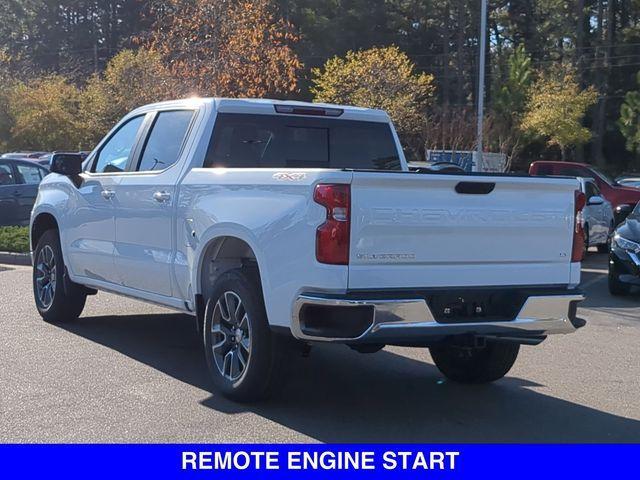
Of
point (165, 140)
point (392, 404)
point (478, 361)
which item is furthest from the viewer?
point (165, 140)

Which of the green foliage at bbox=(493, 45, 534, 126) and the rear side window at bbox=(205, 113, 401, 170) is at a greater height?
the green foliage at bbox=(493, 45, 534, 126)

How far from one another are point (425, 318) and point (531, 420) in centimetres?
119

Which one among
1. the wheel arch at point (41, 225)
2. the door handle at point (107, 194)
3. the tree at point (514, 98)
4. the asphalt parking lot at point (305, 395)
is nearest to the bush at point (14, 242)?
the wheel arch at point (41, 225)

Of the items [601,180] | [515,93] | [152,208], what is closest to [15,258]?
[152,208]

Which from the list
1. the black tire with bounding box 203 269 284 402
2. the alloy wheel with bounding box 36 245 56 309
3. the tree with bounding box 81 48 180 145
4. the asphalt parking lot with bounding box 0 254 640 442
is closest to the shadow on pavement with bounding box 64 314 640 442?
the asphalt parking lot with bounding box 0 254 640 442

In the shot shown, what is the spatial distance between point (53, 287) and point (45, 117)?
3372 cm

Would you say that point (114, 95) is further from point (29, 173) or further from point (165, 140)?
point (165, 140)

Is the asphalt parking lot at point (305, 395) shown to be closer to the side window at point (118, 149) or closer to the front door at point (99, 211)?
the front door at point (99, 211)

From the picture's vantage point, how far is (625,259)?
445 inches

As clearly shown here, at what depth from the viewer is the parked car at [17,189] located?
659 inches

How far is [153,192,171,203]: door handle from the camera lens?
6.57 meters

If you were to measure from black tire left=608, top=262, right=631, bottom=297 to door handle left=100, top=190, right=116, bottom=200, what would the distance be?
22.9ft

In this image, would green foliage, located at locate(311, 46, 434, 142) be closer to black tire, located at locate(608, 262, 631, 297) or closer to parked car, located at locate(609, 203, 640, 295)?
parked car, located at locate(609, 203, 640, 295)

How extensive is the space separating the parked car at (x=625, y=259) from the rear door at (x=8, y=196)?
430 inches
